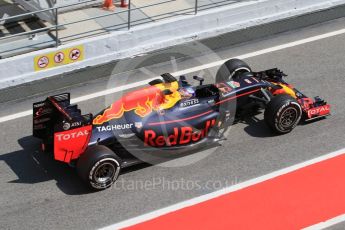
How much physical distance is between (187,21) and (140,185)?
5.24 metres

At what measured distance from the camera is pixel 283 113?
1139 cm

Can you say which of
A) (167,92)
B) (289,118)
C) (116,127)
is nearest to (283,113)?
(289,118)

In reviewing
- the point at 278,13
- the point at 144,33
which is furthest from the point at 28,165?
the point at 278,13

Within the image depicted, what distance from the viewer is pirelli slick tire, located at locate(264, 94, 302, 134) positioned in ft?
37.1

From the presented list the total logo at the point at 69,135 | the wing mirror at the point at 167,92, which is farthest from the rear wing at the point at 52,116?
the wing mirror at the point at 167,92

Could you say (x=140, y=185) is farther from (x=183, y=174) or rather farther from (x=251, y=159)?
(x=251, y=159)

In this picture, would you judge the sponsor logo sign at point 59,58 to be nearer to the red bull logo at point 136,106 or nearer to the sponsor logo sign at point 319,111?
the red bull logo at point 136,106

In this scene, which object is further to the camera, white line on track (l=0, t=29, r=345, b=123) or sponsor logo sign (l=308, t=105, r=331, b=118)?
white line on track (l=0, t=29, r=345, b=123)

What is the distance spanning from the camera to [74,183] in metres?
10.6

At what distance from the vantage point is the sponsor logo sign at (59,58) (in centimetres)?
1308

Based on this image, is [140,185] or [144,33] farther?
[144,33]

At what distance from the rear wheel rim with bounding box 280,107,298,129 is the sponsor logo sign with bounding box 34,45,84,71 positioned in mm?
4582

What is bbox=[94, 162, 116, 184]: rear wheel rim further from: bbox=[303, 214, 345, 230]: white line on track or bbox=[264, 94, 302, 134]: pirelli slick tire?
bbox=[303, 214, 345, 230]: white line on track

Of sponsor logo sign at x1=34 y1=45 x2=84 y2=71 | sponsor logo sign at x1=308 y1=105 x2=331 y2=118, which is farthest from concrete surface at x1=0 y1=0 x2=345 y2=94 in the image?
sponsor logo sign at x1=308 y1=105 x2=331 y2=118
